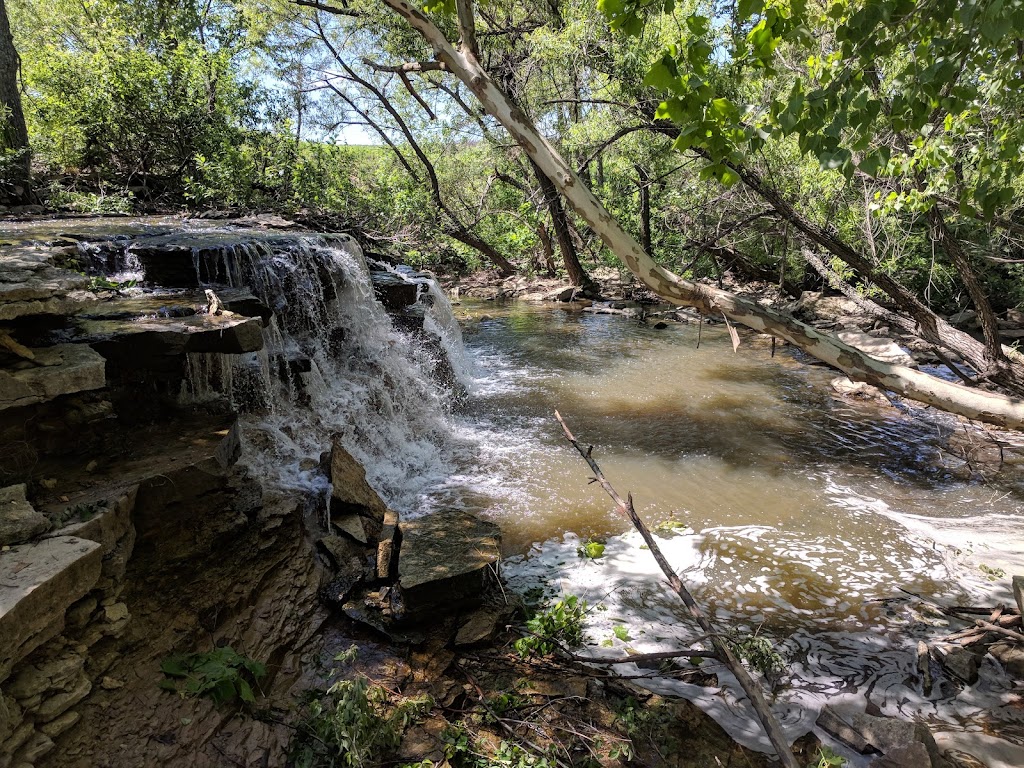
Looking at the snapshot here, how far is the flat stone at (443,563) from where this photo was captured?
329cm

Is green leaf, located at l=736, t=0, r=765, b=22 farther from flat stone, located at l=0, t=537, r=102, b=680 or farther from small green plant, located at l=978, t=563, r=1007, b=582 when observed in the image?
small green plant, located at l=978, t=563, r=1007, b=582

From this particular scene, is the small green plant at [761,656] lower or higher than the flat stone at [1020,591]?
lower

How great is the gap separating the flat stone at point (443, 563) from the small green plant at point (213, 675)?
0.92 m

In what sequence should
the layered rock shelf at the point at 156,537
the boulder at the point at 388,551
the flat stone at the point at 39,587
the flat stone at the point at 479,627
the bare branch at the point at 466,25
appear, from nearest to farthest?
the flat stone at the point at 39,587 < the layered rock shelf at the point at 156,537 < the flat stone at the point at 479,627 < the bare branch at the point at 466,25 < the boulder at the point at 388,551

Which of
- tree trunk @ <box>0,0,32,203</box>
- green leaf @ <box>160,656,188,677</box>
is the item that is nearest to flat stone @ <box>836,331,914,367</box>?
green leaf @ <box>160,656,188,677</box>

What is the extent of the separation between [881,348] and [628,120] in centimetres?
619

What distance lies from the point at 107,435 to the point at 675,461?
17.3ft

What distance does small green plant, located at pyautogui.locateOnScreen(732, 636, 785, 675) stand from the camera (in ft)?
9.90

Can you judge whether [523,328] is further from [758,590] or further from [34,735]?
[34,735]

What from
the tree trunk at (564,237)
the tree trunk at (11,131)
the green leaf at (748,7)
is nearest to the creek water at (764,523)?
the green leaf at (748,7)

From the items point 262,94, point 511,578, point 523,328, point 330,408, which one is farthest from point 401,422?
point 262,94

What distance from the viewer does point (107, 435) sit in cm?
369

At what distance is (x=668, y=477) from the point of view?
18.0ft

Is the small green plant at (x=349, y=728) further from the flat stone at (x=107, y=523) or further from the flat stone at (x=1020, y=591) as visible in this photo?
the flat stone at (x=1020, y=591)
